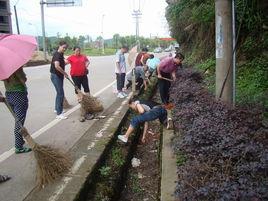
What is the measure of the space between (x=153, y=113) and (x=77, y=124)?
6.08 feet

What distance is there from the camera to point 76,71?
31.7ft

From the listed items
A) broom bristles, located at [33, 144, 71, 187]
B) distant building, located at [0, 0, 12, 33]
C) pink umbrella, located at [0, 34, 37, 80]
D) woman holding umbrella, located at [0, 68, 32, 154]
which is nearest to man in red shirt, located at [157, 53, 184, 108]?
woman holding umbrella, located at [0, 68, 32, 154]

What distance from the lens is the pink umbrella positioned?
4395 mm

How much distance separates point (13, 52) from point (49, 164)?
145 centimetres

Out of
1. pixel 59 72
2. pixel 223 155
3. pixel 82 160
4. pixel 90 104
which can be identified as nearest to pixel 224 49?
pixel 223 155

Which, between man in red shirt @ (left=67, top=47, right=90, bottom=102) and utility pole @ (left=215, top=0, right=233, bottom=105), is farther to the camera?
man in red shirt @ (left=67, top=47, right=90, bottom=102)

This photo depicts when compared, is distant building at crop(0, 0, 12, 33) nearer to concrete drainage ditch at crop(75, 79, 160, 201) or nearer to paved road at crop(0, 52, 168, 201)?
paved road at crop(0, 52, 168, 201)

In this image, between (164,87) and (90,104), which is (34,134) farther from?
(164,87)

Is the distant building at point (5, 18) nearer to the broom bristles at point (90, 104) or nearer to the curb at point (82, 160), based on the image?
the broom bristles at point (90, 104)

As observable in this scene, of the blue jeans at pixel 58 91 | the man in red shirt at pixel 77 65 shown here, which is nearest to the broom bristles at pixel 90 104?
the blue jeans at pixel 58 91

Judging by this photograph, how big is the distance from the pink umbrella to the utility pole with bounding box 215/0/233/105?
10.5ft

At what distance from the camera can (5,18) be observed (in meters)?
56.1

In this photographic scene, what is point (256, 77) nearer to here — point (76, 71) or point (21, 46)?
point (76, 71)

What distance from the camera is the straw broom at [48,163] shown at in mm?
4621
